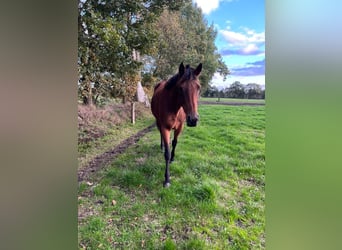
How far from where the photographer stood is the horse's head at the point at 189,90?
1720 millimetres

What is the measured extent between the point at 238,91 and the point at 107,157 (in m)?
0.92

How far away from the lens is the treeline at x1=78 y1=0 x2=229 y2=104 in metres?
1.75

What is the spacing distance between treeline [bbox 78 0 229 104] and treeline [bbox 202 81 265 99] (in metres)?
0.05

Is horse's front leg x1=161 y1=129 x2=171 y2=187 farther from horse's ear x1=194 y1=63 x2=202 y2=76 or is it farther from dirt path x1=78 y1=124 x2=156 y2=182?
horse's ear x1=194 y1=63 x2=202 y2=76

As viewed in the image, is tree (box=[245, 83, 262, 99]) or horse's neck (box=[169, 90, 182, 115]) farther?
horse's neck (box=[169, 90, 182, 115])

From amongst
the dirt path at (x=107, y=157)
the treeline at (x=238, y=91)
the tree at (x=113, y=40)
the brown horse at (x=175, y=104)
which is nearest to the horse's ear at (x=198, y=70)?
the brown horse at (x=175, y=104)

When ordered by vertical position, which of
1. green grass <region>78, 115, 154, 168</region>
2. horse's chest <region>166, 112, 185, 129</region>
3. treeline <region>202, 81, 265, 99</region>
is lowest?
green grass <region>78, 115, 154, 168</region>

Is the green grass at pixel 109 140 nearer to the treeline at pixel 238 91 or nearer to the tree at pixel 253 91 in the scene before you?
the treeline at pixel 238 91

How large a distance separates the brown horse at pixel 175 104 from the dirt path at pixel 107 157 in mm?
102

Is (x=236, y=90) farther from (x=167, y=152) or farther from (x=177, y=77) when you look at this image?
(x=167, y=152)

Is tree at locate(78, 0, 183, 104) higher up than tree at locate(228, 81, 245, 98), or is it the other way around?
tree at locate(78, 0, 183, 104)

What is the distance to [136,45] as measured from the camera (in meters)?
1.81

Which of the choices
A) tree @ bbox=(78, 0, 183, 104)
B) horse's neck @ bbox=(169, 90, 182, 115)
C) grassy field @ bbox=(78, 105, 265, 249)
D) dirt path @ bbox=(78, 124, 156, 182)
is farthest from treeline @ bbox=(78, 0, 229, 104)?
grassy field @ bbox=(78, 105, 265, 249)

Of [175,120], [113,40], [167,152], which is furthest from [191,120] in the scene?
[113,40]
